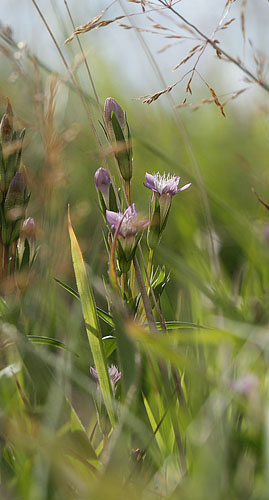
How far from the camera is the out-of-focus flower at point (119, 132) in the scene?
62 centimetres

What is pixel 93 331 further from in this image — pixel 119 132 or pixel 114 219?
pixel 119 132

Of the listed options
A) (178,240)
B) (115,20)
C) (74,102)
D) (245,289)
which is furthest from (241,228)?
(74,102)

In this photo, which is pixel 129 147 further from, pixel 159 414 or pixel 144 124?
pixel 144 124

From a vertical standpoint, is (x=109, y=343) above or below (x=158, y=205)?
below

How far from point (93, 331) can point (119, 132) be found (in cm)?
22

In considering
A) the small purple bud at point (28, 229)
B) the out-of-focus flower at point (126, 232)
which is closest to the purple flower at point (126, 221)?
the out-of-focus flower at point (126, 232)

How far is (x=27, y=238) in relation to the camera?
653 mm

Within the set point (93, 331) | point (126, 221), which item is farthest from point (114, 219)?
point (93, 331)

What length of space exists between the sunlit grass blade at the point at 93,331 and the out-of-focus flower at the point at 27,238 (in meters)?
0.07

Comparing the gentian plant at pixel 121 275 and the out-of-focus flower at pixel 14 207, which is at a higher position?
the out-of-focus flower at pixel 14 207

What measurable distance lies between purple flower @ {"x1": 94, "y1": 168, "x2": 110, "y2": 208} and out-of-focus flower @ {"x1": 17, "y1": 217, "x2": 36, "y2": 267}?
9cm

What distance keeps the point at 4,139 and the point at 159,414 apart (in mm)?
327

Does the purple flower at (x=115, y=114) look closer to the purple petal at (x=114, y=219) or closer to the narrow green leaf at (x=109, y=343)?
the purple petal at (x=114, y=219)

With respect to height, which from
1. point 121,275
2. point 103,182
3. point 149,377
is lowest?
point 149,377
